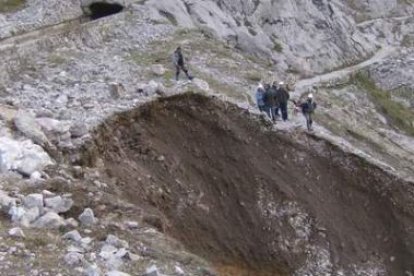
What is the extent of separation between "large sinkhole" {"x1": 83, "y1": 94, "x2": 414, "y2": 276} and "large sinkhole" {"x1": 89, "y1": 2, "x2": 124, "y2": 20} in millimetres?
15461

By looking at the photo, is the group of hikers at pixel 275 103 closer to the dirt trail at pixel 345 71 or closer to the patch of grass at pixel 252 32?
the dirt trail at pixel 345 71

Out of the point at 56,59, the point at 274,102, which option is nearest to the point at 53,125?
the point at 274,102

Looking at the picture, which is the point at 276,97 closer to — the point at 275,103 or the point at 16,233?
the point at 275,103

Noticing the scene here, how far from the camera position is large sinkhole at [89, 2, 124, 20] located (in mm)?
40844

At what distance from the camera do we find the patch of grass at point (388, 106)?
44.1 m

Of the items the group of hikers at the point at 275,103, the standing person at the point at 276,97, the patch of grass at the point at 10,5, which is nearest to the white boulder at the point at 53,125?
the group of hikers at the point at 275,103

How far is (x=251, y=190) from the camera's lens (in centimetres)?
2489

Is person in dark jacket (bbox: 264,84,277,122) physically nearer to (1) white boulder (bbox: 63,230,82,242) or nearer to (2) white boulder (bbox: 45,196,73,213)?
(2) white boulder (bbox: 45,196,73,213)

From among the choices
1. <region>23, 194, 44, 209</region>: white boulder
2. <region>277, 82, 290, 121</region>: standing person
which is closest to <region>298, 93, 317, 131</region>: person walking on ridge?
<region>277, 82, 290, 121</region>: standing person

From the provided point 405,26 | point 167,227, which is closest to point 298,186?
point 167,227

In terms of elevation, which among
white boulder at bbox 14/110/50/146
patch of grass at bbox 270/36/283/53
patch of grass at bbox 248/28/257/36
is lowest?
patch of grass at bbox 270/36/283/53

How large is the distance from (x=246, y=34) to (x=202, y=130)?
2258 centimetres

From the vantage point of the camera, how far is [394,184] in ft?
88.0

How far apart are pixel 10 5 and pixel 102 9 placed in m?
5.68
